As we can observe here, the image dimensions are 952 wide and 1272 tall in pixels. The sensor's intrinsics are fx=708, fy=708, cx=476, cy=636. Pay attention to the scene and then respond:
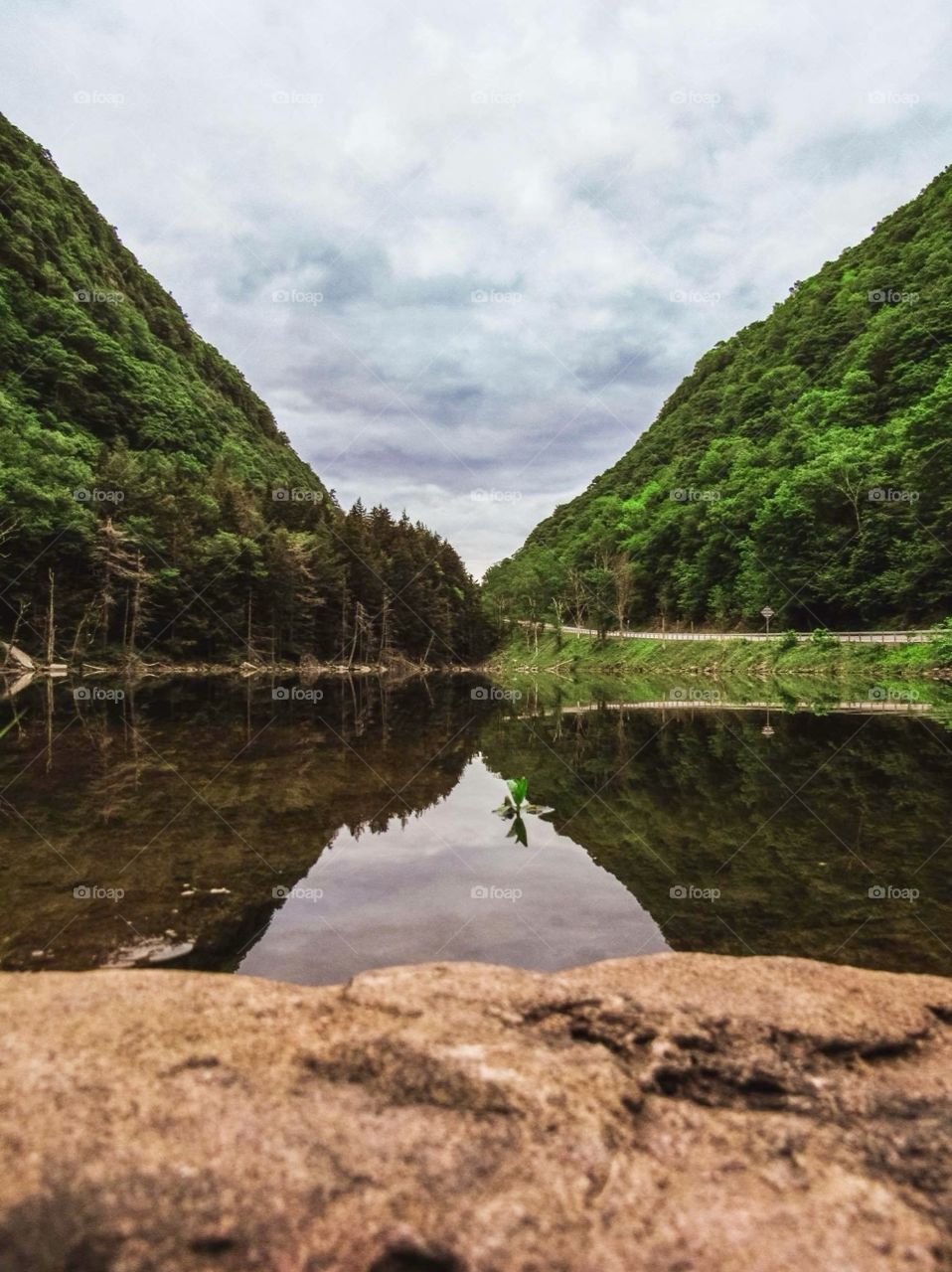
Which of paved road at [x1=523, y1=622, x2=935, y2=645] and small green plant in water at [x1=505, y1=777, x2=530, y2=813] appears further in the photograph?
paved road at [x1=523, y1=622, x2=935, y2=645]

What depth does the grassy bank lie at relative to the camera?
44.6m

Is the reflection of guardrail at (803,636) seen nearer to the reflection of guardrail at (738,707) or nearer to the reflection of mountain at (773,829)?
the reflection of guardrail at (738,707)

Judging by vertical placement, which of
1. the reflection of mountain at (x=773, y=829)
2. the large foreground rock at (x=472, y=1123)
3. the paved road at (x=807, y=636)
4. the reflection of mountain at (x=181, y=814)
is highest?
the paved road at (x=807, y=636)

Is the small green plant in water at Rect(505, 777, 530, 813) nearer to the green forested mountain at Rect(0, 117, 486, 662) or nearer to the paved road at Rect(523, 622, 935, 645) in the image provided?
the paved road at Rect(523, 622, 935, 645)

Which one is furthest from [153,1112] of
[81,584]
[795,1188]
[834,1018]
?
[81,584]

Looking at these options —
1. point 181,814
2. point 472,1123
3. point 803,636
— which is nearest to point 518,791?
point 181,814

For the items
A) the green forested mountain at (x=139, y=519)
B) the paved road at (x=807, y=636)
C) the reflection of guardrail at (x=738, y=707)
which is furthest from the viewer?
the green forested mountain at (x=139, y=519)

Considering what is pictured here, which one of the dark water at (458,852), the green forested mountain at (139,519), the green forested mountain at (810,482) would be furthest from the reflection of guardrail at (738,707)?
the green forested mountain at (139,519)

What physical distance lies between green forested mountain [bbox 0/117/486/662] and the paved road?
1941 cm

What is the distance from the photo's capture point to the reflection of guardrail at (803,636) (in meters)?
47.3

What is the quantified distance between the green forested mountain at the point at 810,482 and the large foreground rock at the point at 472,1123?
55.5 metres

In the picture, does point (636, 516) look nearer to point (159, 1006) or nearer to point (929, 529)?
point (929, 529)

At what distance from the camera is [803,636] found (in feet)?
197

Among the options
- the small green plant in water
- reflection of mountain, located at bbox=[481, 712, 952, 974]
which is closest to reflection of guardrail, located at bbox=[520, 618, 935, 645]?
reflection of mountain, located at bbox=[481, 712, 952, 974]
